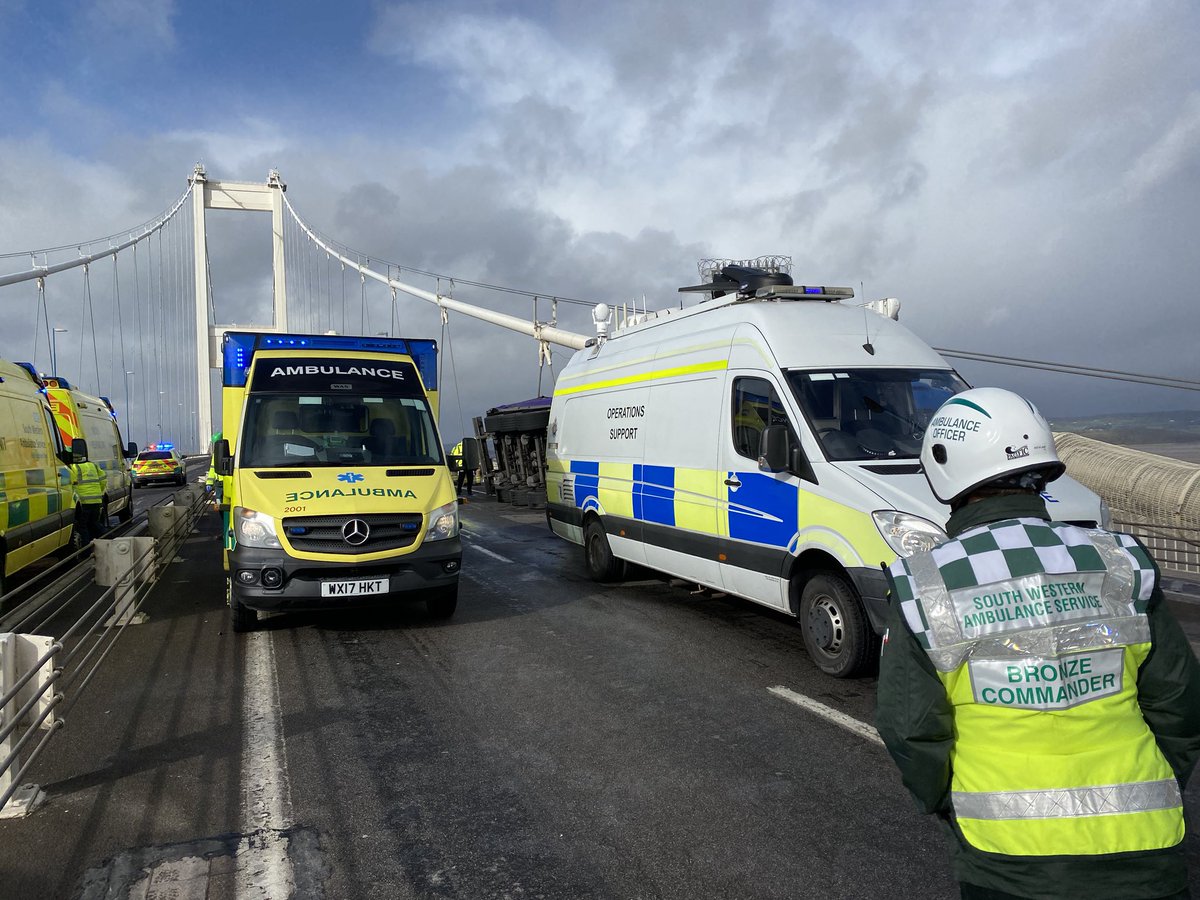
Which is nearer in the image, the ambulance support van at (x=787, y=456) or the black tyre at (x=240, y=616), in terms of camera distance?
the ambulance support van at (x=787, y=456)

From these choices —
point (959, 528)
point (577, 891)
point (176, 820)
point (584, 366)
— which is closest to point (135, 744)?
point (176, 820)

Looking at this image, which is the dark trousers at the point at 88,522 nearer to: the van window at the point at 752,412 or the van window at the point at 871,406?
the van window at the point at 752,412

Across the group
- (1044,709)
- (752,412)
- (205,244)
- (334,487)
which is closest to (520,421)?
(334,487)

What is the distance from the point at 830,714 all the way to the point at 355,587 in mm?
3742

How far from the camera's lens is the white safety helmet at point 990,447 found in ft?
6.00

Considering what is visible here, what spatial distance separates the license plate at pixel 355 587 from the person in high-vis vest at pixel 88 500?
287 inches

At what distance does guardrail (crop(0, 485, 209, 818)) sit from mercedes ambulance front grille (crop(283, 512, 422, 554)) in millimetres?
1487

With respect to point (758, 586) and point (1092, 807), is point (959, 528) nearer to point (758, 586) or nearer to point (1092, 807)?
point (1092, 807)

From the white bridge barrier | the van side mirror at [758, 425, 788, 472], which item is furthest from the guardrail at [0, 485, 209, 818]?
the white bridge barrier

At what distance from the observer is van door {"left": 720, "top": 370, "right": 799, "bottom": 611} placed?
6.00 meters

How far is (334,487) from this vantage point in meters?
6.98

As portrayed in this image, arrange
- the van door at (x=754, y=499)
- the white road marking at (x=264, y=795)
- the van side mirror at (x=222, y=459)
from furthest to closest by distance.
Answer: the van side mirror at (x=222, y=459), the van door at (x=754, y=499), the white road marking at (x=264, y=795)

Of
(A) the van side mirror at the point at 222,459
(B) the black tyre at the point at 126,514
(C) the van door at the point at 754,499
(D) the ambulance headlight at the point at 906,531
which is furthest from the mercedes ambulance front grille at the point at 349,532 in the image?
(B) the black tyre at the point at 126,514

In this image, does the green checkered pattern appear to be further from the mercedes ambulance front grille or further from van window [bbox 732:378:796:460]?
the mercedes ambulance front grille
